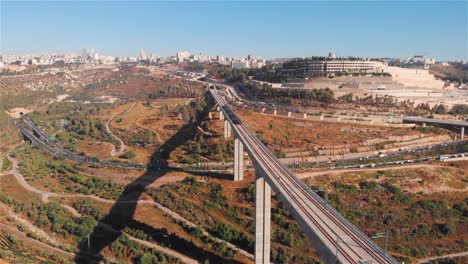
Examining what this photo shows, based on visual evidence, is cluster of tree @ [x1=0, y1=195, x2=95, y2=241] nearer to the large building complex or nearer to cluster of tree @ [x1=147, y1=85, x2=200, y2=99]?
cluster of tree @ [x1=147, y1=85, x2=200, y2=99]

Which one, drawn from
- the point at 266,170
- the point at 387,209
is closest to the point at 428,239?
the point at 387,209

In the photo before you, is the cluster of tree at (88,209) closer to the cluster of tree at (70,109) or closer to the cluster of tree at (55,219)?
the cluster of tree at (55,219)

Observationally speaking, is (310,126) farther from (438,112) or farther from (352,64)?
(352,64)

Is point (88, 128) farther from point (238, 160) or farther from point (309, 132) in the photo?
point (309, 132)

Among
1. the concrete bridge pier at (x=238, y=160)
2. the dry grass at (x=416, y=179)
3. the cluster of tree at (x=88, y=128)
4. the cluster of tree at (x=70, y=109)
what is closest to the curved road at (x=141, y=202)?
the concrete bridge pier at (x=238, y=160)

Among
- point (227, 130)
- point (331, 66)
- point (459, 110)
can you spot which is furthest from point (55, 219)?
point (331, 66)

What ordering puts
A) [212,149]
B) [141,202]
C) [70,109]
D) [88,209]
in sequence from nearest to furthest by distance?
[88,209] < [141,202] < [212,149] < [70,109]

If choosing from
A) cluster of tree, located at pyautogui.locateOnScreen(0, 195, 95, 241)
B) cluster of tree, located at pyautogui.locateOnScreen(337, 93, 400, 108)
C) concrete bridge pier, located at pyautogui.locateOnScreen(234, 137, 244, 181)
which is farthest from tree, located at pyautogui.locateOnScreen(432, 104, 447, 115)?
cluster of tree, located at pyautogui.locateOnScreen(0, 195, 95, 241)

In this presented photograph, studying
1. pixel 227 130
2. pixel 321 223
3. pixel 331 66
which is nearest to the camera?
pixel 321 223

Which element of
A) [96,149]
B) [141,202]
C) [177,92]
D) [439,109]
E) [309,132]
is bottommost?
[141,202]
